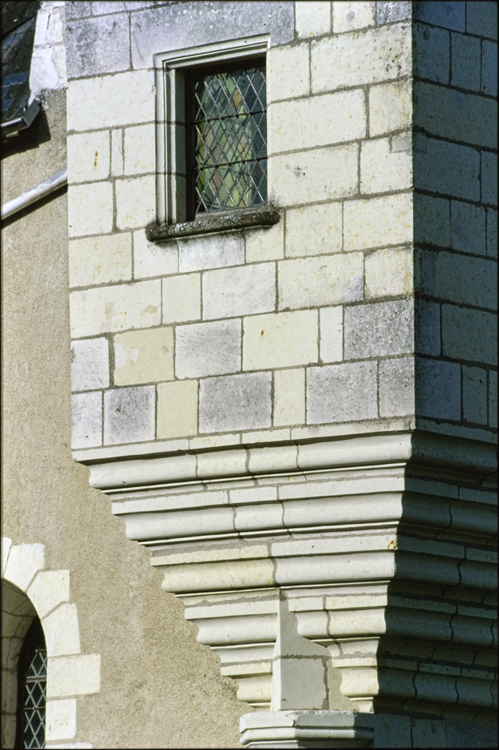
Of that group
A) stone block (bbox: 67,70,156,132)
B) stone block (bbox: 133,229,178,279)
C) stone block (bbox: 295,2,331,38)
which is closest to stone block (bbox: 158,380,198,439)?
stone block (bbox: 133,229,178,279)

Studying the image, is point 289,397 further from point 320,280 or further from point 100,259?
point 100,259

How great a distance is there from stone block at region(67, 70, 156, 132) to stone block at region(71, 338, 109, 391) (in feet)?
3.32

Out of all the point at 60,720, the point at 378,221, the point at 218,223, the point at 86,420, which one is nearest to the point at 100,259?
the point at 218,223

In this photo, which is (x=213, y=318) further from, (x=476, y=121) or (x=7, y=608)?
(x=7, y=608)

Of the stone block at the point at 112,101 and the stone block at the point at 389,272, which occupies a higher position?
the stone block at the point at 112,101

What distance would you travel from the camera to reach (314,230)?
687 cm

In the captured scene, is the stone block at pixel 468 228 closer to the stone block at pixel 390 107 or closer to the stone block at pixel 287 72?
the stone block at pixel 390 107

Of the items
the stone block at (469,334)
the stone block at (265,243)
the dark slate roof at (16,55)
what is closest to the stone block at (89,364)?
the stone block at (265,243)

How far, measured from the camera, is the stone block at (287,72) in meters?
6.97

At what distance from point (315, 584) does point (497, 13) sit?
8.74ft

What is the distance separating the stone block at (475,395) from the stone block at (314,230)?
2.53 ft

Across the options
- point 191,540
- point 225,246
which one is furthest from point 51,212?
point 191,540

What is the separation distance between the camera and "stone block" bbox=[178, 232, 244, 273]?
23.1 feet

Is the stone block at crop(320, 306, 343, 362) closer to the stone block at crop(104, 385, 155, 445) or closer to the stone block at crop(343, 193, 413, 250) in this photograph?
the stone block at crop(343, 193, 413, 250)
